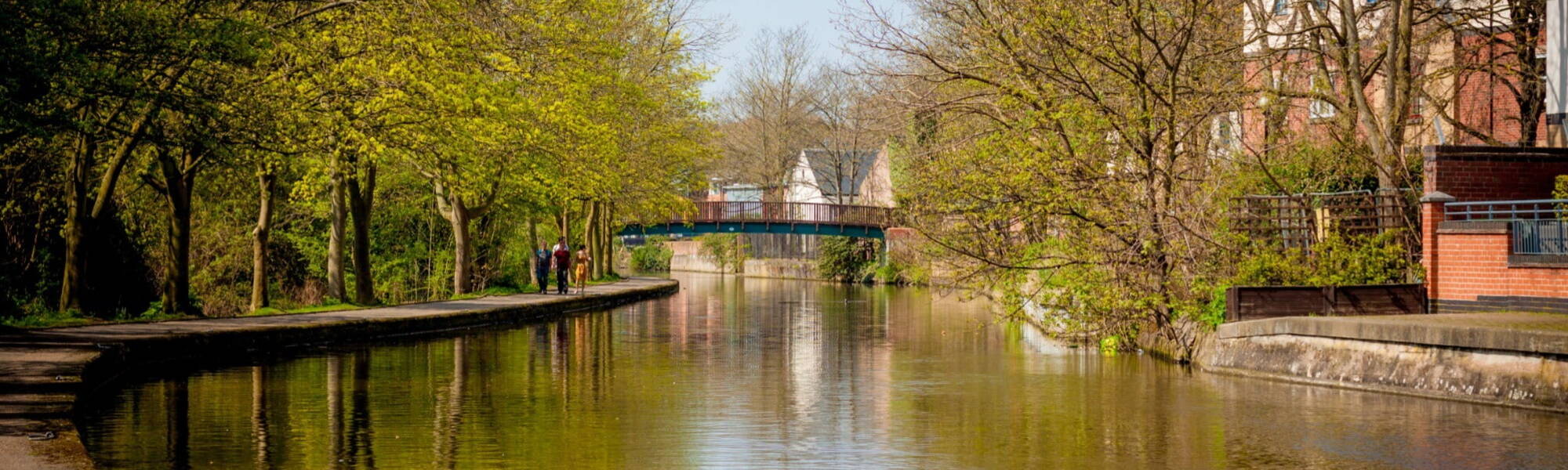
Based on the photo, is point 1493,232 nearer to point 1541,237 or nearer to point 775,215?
point 1541,237

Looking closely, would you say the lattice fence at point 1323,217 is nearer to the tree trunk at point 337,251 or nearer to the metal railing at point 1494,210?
the metal railing at point 1494,210

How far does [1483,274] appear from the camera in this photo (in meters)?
21.0

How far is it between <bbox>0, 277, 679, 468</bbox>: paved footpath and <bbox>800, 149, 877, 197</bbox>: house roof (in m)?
50.4

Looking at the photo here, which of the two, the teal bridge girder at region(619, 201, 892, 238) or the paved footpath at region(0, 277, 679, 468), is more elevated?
the teal bridge girder at region(619, 201, 892, 238)

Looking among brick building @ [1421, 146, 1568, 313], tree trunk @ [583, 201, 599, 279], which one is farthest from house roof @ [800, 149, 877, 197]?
brick building @ [1421, 146, 1568, 313]


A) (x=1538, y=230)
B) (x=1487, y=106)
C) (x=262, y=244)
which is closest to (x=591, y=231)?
(x=262, y=244)

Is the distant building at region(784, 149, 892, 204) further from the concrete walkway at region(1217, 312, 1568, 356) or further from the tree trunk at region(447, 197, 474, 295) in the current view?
the concrete walkway at region(1217, 312, 1568, 356)

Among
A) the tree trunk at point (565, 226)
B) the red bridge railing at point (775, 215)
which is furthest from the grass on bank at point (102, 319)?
the red bridge railing at point (775, 215)

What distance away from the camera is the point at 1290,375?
64.4ft

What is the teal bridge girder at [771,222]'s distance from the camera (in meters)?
75.9

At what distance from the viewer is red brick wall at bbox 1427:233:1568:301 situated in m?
20.2

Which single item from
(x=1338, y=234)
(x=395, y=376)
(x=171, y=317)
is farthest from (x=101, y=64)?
(x=1338, y=234)

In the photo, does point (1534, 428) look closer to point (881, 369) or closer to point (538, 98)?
point (881, 369)

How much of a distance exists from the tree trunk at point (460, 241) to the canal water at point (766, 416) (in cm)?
1674
